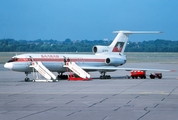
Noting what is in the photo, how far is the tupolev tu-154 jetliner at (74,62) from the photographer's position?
2004 inches

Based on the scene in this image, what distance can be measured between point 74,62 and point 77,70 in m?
2.43

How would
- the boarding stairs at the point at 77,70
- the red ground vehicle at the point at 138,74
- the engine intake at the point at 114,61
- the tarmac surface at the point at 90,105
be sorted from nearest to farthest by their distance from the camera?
1. the tarmac surface at the point at 90,105
2. the boarding stairs at the point at 77,70
3. the red ground vehicle at the point at 138,74
4. the engine intake at the point at 114,61

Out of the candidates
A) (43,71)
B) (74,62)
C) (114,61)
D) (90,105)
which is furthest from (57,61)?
(90,105)

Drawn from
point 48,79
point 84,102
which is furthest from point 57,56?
point 84,102

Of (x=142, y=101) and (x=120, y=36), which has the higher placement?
(x=120, y=36)

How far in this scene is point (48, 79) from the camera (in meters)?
49.6

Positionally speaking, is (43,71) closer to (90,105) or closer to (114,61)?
(114,61)

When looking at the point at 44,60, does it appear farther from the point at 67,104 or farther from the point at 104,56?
the point at 67,104

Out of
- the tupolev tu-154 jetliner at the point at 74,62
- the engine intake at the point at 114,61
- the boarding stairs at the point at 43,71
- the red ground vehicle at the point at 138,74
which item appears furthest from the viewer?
the engine intake at the point at 114,61

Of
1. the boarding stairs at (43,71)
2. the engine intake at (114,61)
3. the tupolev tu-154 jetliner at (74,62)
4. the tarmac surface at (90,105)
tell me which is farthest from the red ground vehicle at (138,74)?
the tarmac surface at (90,105)

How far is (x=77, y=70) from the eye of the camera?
53250 millimetres

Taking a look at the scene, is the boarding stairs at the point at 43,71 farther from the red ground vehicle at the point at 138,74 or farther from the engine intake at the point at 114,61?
the red ground vehicle at the point at 138,74

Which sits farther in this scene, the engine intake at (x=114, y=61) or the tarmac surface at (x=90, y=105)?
the engine intake at (x=114, y=61)

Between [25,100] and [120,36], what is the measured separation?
32637mm
